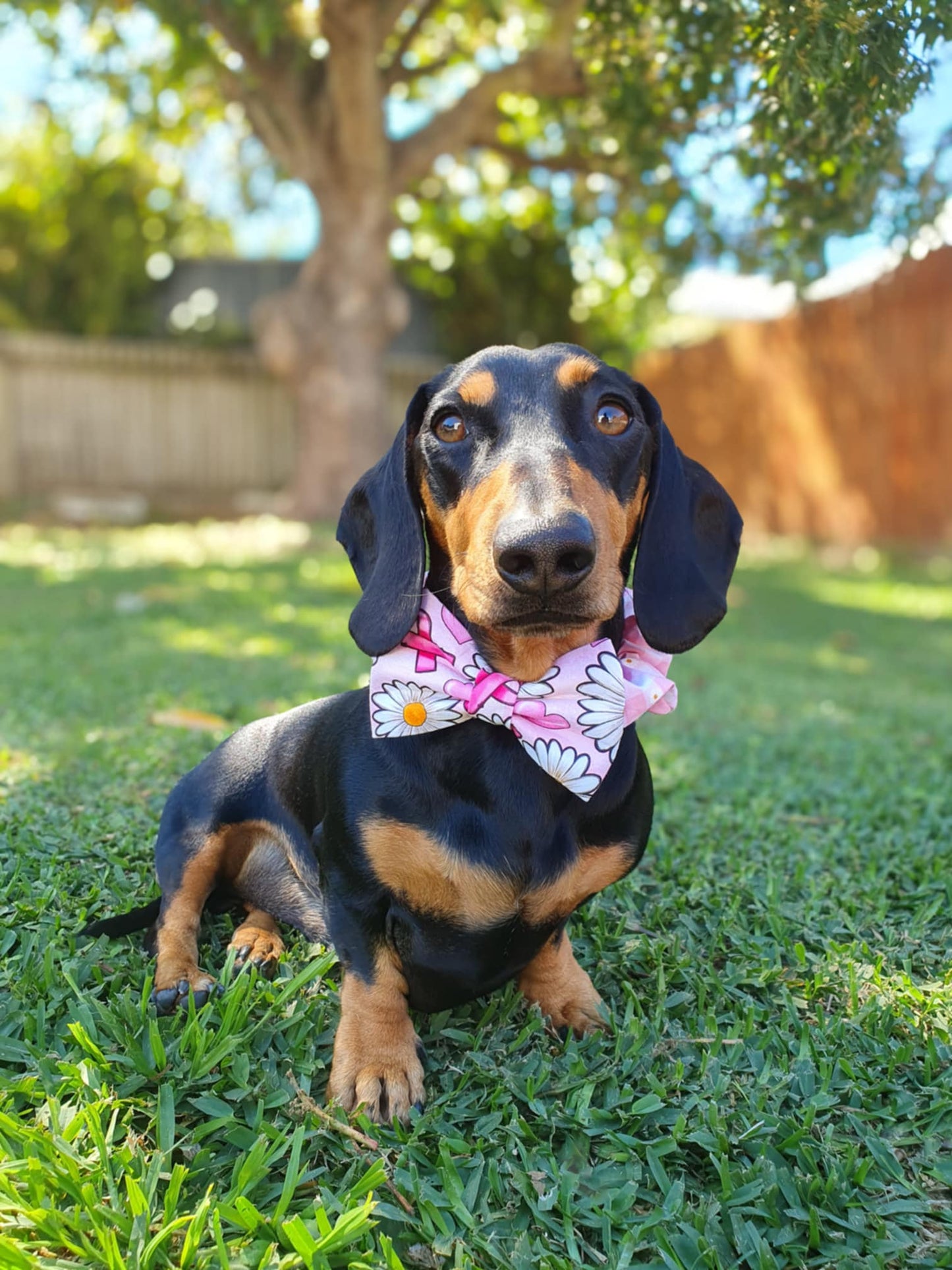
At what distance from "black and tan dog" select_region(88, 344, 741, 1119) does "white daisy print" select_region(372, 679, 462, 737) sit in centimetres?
6

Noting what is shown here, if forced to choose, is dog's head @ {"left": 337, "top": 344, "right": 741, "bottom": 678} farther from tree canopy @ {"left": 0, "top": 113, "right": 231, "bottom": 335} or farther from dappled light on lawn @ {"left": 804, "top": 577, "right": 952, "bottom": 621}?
tree canopy @ {"left": 0, "top": 113, "right": 231, "bottom": 335}

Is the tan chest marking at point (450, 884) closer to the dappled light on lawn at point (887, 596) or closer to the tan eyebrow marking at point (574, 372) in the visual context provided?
the tan eyebrow marking at point (574, 372)

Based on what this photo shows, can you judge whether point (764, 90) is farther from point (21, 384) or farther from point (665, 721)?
point (21, 384)

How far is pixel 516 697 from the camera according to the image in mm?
2172

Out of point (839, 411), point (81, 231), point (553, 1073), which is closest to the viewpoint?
point (553, 1073)

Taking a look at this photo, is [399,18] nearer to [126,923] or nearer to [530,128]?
[530,128]

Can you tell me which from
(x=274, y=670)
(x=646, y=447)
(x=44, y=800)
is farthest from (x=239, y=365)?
(x=646, y=447)

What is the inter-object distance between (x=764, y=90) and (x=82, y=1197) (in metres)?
3.40

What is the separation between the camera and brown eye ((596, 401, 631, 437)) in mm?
2283

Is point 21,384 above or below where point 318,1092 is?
above

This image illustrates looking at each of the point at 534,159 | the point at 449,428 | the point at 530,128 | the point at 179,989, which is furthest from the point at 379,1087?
the point at 530,128

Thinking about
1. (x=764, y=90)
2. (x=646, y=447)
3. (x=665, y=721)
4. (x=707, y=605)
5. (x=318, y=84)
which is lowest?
(x=665, y=721)

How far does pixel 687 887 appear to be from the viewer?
309 cm

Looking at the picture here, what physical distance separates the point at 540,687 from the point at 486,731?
16 centimetres
